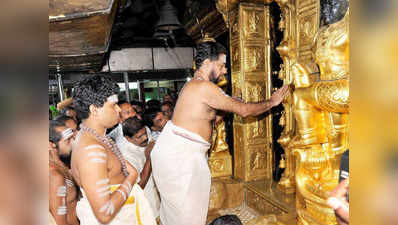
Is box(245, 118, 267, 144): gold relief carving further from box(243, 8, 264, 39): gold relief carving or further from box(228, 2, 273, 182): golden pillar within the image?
box(243, 8, 264, 39): gold relief carving

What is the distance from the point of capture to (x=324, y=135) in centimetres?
199

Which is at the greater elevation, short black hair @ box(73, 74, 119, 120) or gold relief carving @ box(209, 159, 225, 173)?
short black hair @ box(73, 74, 119, 120)

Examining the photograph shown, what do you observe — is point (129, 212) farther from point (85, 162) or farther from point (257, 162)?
point (257, 162)

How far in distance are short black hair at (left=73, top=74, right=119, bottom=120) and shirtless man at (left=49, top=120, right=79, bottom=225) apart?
564mm

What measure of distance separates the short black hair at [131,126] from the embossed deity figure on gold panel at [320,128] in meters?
1.90

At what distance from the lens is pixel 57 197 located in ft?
6.07

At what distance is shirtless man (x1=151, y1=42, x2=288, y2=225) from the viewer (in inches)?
99.4

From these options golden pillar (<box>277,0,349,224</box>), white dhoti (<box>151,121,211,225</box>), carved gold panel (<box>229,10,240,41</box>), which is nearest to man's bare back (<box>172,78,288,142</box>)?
white dhoti (<box>151,121,211,225</box>)

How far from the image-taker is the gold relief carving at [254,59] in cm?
367

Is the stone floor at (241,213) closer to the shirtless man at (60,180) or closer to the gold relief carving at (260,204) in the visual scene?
the gold relief carving at (260,204)

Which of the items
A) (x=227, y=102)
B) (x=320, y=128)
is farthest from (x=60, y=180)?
(x=320, y=128)
